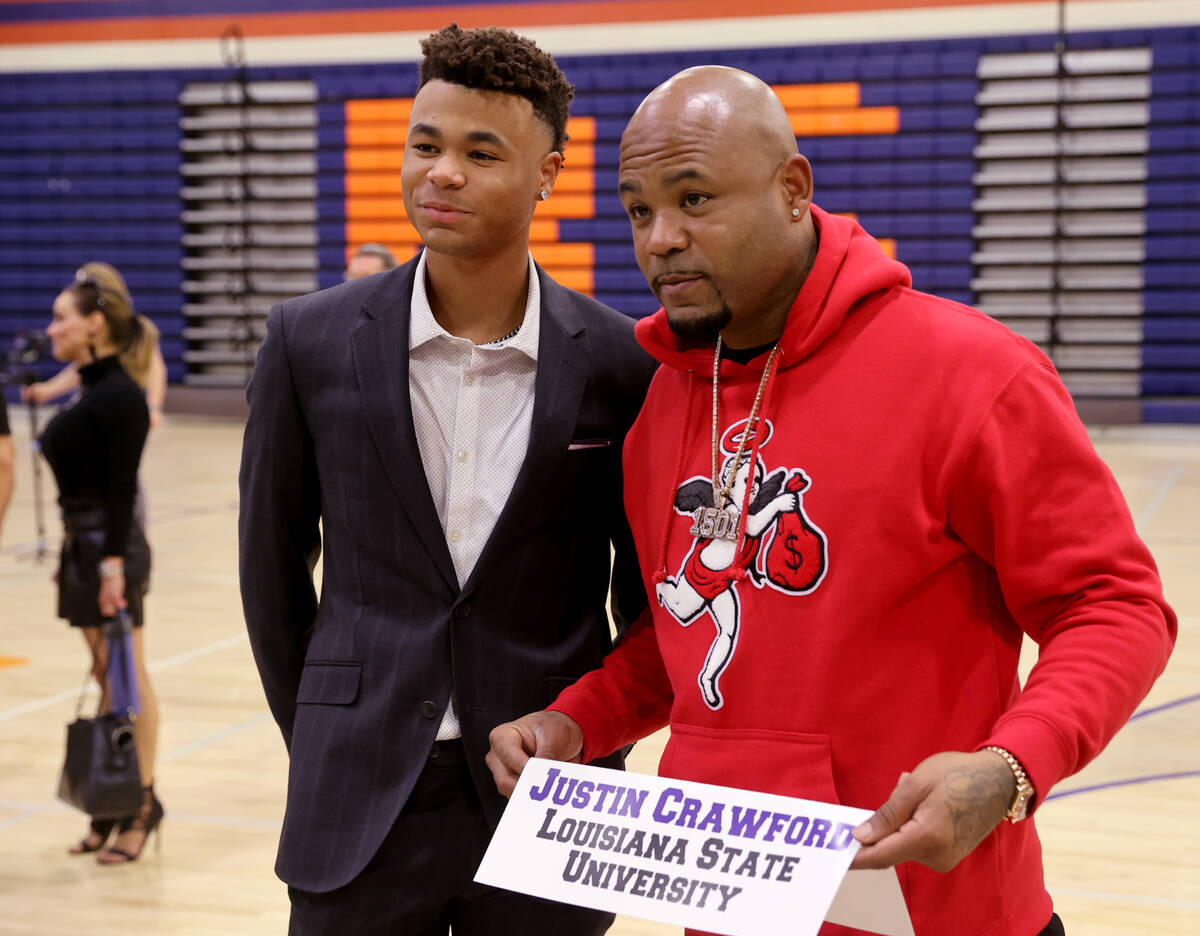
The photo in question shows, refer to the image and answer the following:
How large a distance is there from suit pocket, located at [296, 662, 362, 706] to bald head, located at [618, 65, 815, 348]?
2.10ft

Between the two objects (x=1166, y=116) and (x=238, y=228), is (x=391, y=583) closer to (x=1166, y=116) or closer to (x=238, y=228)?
(x=1166, y=116)

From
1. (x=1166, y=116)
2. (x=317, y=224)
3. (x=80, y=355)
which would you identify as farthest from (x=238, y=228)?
(x=80, y=355)

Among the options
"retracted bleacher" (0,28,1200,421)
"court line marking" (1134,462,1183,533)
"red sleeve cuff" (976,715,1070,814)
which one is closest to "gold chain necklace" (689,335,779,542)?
"red sleeve cuff" (976,715,1070,814)

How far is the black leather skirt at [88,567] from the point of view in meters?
4.25

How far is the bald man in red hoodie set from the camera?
135 cm

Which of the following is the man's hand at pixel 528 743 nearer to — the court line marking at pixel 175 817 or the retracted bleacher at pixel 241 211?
the court line marking at pixel 175 817

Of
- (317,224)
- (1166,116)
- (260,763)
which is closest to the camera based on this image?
(260,763)

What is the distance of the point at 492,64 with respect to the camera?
68.6 inches

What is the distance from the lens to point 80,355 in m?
4.41

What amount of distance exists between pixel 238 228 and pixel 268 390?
1256 cm

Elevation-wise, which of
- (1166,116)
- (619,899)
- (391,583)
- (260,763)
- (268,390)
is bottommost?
(260,763)

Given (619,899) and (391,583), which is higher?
(391,583)

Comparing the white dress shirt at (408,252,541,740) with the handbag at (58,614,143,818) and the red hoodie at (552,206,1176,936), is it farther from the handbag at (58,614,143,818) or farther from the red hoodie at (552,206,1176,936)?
the handbag at (58,614,143,818)

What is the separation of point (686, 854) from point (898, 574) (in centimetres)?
35
